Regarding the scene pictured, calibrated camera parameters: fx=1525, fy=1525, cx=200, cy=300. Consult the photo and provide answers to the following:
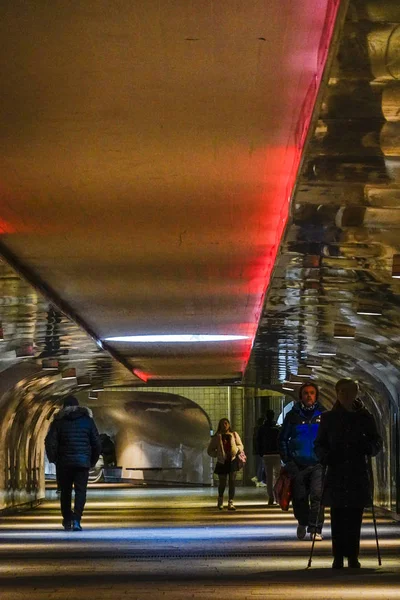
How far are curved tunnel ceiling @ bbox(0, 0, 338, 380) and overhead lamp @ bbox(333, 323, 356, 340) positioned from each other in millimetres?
3372

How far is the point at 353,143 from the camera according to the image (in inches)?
335

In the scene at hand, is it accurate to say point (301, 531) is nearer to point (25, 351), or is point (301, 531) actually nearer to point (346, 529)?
point (346, 529)

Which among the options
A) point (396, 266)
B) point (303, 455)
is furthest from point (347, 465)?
point (303, 455)

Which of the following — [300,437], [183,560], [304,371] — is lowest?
[183,560]

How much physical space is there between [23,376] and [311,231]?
16029mm

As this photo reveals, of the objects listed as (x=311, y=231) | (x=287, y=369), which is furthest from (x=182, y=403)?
(x=311, y=231)

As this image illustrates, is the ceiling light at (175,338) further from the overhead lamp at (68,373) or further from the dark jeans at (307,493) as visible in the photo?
the dark jeans at (307,493)

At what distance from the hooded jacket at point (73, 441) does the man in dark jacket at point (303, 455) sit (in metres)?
3.99

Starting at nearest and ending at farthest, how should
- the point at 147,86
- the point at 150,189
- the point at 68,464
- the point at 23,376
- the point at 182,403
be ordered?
the point at 147,86
the point at 150,189
the point at 68,464
the point at 23,376
the point at 182,403

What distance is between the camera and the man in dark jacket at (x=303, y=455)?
15977 millimetres

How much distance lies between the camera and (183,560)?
45.5 feet

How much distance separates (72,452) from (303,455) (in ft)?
14.5

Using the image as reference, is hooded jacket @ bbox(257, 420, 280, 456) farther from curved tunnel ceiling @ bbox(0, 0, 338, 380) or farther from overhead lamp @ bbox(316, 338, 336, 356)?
curved tunnel ceiling @ bbox(0, 0, 338, 380)

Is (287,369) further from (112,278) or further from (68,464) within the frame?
(112,278)
